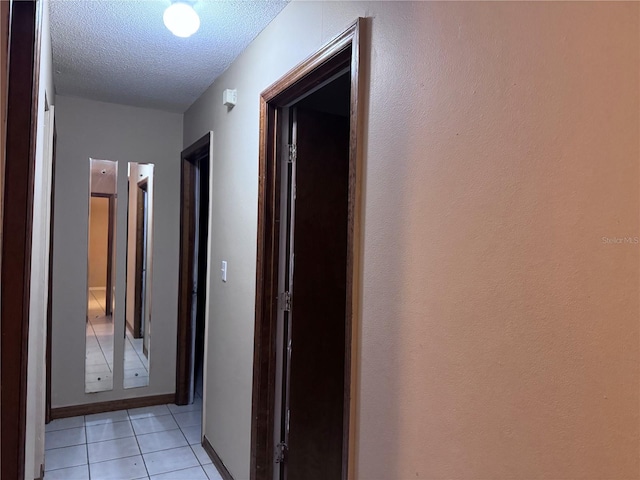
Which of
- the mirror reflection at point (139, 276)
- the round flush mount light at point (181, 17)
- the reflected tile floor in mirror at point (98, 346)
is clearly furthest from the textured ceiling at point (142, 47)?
the reflected tile floor in mirror at point (98, 346)

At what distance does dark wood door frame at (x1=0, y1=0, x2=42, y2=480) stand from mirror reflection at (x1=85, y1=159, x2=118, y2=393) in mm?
2202

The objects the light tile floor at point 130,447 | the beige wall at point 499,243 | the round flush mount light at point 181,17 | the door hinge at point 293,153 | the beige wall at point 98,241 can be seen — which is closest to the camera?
the beige wall at point 499,243

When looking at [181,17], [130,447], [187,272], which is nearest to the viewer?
[181,17]

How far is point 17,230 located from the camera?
134 cm

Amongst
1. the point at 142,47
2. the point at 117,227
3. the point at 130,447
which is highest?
the point at 142,47

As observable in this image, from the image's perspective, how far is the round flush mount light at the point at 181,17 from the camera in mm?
1839

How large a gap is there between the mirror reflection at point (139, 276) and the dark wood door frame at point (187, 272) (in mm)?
250

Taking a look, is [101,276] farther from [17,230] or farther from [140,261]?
[17,230]

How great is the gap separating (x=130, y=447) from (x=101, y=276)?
134 cm

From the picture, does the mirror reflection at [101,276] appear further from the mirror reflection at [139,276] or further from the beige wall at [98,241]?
the mirror reflection at [139,276]

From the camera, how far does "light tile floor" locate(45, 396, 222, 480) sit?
254cm

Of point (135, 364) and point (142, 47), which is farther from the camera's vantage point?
point (135, 364)

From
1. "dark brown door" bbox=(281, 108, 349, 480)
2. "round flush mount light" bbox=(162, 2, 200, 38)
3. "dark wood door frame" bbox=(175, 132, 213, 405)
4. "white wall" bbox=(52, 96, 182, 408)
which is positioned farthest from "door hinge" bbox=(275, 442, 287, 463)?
"round flush mount light" bbox=(162, 2, 200, 38)

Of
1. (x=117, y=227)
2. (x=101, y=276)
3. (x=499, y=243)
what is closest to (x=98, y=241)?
(x=117, y=227)
